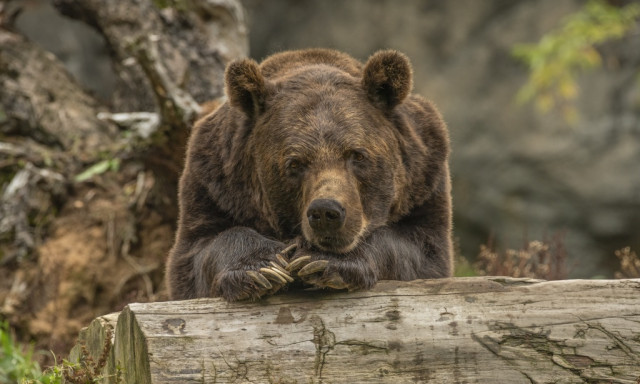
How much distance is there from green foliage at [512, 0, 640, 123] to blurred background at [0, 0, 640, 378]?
1.14ft

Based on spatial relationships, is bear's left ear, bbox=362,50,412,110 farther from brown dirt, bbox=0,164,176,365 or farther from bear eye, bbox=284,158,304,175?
brown dirt, bbox=0,164,176,365

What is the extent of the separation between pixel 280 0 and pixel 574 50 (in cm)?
532

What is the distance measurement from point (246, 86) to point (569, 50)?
25.7 ft

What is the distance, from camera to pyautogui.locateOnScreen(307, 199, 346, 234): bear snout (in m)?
3.95

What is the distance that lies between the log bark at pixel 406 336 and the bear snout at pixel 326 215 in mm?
356

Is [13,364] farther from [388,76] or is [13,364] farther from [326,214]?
[388,76]

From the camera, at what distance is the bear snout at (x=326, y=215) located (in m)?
3.95

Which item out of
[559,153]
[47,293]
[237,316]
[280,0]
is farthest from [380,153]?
[280,0]

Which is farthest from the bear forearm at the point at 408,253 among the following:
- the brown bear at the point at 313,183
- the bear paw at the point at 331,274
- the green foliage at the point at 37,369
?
the green foliage at the point at 37,369

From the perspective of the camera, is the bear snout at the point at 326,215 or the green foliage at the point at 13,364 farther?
the green foliage at the point at 13,364

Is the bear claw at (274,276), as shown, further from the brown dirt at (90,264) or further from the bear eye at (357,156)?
the brown dirt at (90,264)

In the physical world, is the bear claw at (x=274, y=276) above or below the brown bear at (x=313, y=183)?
below

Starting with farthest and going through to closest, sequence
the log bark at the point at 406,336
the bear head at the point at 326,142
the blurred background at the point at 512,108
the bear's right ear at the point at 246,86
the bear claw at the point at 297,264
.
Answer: the blurred background at the point at 512,108
the bear's right ear at the point at 246,86
the bear head at the point at 326,142
the bear claw at the point at 297,264
the log bark at the point at 406,336

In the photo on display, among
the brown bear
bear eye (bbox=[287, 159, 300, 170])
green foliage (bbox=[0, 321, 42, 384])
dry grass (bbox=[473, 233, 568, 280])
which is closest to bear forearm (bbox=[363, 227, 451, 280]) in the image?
the brown bear
